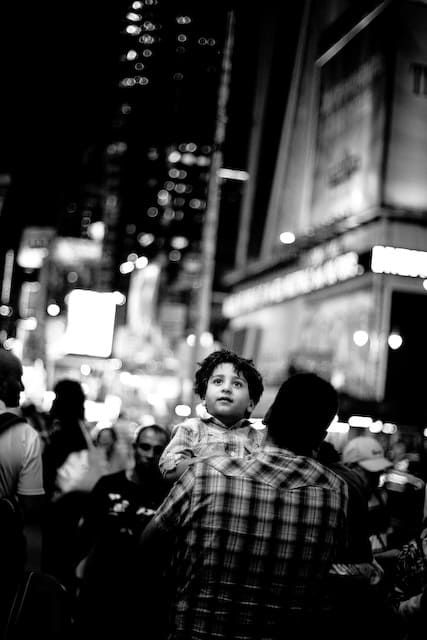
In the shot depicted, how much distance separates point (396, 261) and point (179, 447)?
2763cm

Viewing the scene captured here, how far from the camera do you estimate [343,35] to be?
3872 centimetres

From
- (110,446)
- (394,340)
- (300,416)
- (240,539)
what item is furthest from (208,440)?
(394,340)

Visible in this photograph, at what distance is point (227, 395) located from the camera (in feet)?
14.1

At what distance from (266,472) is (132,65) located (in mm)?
49871

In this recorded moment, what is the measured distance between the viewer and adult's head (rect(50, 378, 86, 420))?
329 inches

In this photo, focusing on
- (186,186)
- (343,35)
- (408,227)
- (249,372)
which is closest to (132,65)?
(343,35)

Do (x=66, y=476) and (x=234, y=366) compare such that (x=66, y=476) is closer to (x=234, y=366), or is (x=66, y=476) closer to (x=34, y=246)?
(x=234, y=366)

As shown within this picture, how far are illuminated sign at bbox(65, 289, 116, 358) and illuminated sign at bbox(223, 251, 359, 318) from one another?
39.8 ft

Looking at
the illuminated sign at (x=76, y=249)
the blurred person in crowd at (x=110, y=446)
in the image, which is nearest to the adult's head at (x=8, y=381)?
the blurred person in crowd at (x=110, y=446)

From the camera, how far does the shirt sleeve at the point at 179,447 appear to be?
13.2 feet

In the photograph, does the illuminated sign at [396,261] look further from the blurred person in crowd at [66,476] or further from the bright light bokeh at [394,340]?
the blurred person in crowd at [66,476]

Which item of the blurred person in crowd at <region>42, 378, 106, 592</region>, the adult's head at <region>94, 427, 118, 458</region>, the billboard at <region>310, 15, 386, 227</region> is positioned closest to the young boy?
the blurred person in crowd at <region>42, 378, 106, 592</region>

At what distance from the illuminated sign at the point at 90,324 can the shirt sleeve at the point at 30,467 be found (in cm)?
1668

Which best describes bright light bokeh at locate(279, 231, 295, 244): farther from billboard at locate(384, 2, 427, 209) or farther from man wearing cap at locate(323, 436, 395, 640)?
man wearing cap at locate(323, 436, 395, 640)
